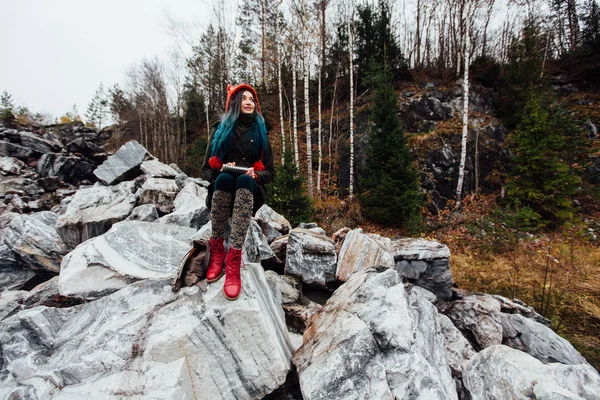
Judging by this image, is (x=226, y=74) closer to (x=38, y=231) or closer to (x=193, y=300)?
(x=38, y=231)

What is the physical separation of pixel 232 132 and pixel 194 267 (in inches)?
56.5

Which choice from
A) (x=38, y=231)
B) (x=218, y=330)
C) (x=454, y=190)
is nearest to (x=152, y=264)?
(x=218, y=330)

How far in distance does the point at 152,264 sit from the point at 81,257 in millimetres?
814

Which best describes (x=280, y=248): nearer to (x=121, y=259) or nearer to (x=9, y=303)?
(x=121, y=259)

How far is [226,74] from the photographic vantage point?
1531cm

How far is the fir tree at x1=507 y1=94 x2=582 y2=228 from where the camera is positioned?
8.85 metres

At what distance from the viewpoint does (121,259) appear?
332 centimetres

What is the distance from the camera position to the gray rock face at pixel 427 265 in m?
4.12

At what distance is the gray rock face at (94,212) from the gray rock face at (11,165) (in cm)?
795

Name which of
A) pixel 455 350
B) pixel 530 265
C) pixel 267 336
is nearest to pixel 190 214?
pixel 267 336

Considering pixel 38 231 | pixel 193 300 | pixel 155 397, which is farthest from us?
pixel 38 231

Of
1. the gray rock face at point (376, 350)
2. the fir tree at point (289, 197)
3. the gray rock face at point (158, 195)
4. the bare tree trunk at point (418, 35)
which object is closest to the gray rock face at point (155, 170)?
the gray rock face at point (158, 195)

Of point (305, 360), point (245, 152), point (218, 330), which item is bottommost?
point (305, 360)

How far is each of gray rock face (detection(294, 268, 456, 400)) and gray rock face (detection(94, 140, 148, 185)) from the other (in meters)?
8.92
